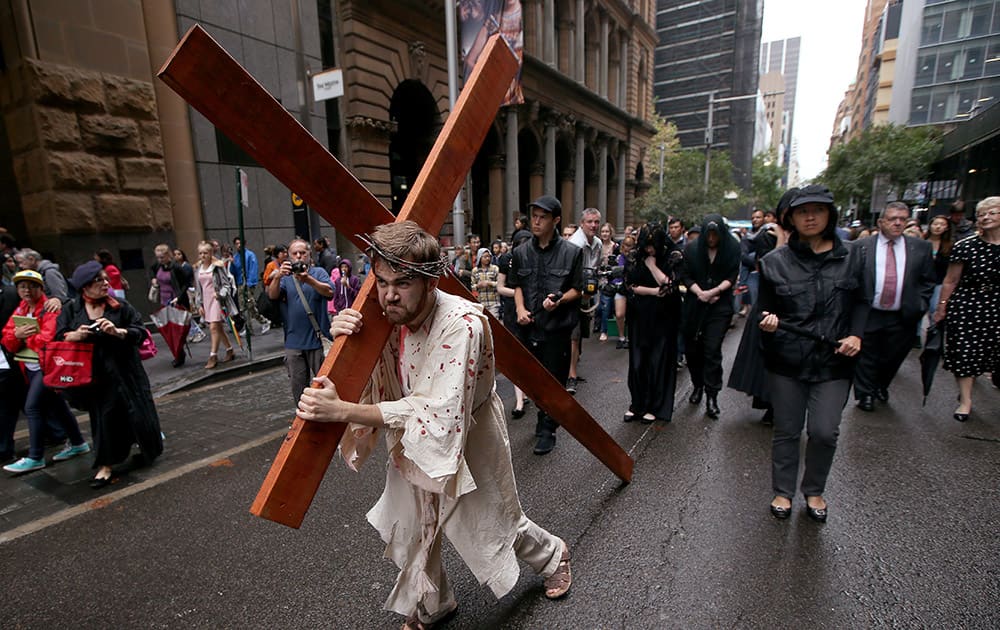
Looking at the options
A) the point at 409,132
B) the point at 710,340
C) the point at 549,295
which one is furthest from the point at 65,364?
the point at 409,132

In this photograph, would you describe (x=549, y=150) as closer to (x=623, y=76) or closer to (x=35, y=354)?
(x=623, y=76)

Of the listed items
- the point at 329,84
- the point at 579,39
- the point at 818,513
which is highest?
the point at 579,39

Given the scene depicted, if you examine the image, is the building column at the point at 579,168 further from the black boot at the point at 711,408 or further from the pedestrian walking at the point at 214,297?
the black boot at the point at 711,408

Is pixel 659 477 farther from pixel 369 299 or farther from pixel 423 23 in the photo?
pixel 423 23

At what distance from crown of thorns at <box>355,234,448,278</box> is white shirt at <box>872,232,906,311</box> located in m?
4.98

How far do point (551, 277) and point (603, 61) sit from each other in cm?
3019

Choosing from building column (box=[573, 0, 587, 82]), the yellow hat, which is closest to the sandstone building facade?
the yellow hat

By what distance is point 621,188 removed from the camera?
33.8 metres

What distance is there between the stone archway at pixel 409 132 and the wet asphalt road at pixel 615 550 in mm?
13908

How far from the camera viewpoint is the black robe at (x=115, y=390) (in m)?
3.72

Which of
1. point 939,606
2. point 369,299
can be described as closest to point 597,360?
point 939,606

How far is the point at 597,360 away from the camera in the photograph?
746 centimetres

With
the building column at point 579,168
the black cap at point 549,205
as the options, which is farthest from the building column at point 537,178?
the black cap at point 549,205

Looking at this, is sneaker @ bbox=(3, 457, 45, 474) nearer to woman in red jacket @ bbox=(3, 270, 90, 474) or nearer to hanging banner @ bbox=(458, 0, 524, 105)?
woman in red jacket @ bbox=(3, 270, 90, 474)
